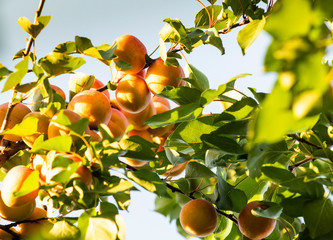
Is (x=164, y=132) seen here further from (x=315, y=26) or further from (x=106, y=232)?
(x=315, y=26)

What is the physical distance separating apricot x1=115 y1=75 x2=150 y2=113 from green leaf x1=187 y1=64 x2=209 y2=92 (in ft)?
0.46

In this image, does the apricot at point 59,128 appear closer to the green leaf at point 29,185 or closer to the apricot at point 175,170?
the green leaf at point 29,185

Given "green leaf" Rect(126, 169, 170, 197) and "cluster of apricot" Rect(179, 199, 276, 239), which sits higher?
"green leaf" Rect(126, 169, 170, 197)

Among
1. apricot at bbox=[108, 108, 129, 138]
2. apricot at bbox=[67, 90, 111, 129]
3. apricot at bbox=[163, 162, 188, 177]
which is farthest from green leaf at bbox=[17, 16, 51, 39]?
apricot at bbox=[163, 162, 188, 177]

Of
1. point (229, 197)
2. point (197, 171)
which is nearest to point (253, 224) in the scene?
point (229, 197)

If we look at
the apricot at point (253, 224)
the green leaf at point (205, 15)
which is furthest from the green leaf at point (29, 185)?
the green leaf at point (205, 15)

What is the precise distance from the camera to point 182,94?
0.96m

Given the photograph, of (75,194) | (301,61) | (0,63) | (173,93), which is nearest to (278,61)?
(301,61)

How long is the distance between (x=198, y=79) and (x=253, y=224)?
42 centimetres

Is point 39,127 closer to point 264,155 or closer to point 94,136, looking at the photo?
point 94,136

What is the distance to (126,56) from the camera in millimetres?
1079

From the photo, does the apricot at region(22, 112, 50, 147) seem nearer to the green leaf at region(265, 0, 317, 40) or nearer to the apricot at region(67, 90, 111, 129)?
the apricot at region(67, 90, 111, 129)

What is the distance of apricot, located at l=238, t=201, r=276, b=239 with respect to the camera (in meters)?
1.00

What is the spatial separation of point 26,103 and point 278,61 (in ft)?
2.75
